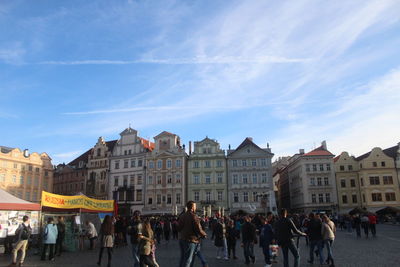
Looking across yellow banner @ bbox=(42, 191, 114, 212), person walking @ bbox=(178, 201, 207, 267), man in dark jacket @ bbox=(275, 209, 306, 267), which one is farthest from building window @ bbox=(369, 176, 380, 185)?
person walking @ bbox=(178, 201, 207, 267)

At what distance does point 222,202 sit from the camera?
55500 millimetres

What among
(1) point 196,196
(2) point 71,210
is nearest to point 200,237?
(2) point 71,210

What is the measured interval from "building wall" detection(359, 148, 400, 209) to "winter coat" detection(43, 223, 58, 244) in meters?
50.8

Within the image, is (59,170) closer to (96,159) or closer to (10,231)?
(96,159)

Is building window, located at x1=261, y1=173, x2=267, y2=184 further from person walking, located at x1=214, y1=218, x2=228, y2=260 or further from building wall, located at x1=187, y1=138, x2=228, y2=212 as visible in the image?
person walking, located at x1=214, y1=218, x2=228, y2=260

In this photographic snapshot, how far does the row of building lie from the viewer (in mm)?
55375

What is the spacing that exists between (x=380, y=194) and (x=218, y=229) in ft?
161

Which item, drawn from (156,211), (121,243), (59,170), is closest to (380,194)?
(156,211)

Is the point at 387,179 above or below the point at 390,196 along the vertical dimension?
above

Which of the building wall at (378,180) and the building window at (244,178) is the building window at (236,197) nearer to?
the building window at (244,178)

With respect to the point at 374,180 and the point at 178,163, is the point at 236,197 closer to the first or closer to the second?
the point at 178,163

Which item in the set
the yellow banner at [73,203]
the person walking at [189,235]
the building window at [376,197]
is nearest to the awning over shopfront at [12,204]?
the yellow banner at [73,203]

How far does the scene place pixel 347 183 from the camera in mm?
57344

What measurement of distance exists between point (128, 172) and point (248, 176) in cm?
1984
